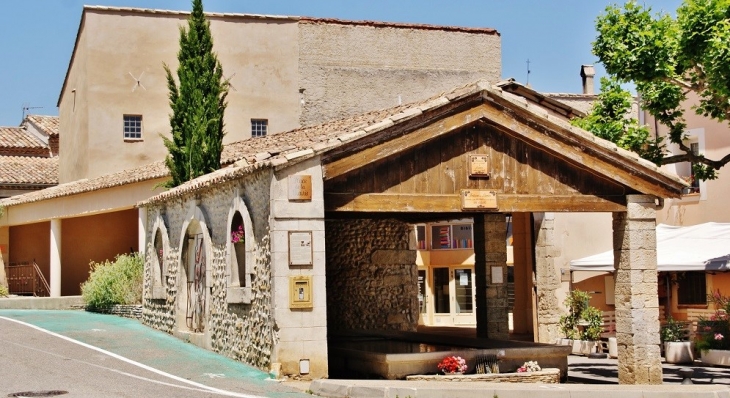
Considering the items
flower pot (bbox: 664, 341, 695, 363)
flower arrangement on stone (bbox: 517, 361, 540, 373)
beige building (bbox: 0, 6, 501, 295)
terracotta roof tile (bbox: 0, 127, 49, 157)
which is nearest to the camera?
flower arrangement on stone (bbox: 517, 361, 540, 373)

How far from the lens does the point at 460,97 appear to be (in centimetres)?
1550

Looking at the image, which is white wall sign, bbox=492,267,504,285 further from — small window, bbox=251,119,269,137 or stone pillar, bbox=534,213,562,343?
small window, bbox=251,119,269,137

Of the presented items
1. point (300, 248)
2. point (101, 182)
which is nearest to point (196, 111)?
point (101, 182)

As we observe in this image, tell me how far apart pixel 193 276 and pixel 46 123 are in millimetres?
27941

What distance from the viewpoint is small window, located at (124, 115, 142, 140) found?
3409cm

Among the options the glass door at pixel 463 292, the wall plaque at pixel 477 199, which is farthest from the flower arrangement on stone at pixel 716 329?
the glass door at pixel 463 292

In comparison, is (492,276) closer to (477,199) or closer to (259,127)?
(477,199)

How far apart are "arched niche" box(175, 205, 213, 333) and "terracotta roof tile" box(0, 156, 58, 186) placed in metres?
19.9

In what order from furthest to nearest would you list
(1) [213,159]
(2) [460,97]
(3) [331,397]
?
A: (1) [213,159] < (2) [460,97] < (3) [331,397]

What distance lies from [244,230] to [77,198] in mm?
16813

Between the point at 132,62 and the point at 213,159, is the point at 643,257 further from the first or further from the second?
the point at 132,62

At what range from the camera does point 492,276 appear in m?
20.4

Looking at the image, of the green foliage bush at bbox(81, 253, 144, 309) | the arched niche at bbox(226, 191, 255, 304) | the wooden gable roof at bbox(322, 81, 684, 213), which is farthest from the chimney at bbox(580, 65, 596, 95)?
the arched niche at bbox(226, 191, 255, 304)

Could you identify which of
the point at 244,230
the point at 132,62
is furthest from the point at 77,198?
the point at 244,230
